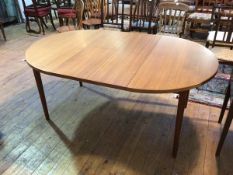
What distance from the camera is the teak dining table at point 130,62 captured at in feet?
4.09

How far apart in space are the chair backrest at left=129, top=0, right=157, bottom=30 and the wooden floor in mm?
1302

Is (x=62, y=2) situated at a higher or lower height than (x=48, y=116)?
higher

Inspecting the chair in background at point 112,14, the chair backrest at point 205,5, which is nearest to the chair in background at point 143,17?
the chair in background at point 112,14

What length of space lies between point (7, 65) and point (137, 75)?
8.03ft

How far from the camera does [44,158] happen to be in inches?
63.2

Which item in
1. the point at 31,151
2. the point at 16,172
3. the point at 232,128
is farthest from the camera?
the point at 232,128

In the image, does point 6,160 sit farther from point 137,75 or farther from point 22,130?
point 137,75

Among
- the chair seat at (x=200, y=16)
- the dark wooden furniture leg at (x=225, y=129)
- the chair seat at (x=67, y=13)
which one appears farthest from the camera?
the chair seat at (x=67, y=13)

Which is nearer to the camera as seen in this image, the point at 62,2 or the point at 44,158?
the point at 44,158

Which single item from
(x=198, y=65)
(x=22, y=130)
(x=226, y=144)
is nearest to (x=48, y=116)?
(x=22, y=130)

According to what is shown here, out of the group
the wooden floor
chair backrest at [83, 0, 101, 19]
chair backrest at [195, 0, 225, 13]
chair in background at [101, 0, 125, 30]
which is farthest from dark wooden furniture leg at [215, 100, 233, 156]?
chair backrest at [195, 0, 225, 13]

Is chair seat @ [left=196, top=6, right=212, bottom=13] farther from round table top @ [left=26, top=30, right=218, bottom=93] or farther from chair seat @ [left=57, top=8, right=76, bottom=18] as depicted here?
round table top @ [left=26, top=30, right=218, bottom=93]

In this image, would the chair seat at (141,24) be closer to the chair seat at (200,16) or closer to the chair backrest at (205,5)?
the chair seat at (200,16)

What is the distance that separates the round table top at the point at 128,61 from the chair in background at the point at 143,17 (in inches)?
49.9
